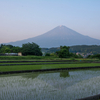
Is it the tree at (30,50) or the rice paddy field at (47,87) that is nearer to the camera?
the rice paddy field at (47,87)

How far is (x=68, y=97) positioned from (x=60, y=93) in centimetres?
64

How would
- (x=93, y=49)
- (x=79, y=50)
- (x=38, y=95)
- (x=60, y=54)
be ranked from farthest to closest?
(x=79, y=50) < (x=93, y=49) < (x=60, y=54) < (x=38, y=95)

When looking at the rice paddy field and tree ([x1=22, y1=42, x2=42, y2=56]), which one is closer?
the rice paddy field

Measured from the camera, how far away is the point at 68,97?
595cm

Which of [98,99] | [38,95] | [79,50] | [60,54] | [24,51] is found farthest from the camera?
[79,50]

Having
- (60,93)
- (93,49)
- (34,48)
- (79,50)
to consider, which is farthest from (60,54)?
(79,50)

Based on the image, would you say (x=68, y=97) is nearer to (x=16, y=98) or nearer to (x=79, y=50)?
(x=16, y=98)

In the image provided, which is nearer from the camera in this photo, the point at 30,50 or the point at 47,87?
the point at 47,87

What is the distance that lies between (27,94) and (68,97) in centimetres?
172

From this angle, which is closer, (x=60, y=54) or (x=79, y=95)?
(x=79, y=95)

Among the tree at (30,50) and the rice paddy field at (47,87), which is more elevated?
the tree at (30,50)

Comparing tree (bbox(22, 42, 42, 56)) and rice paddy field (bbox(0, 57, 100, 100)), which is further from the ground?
tree (bbox(22, 42, 42, 56))

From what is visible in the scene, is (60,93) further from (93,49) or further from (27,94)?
(93,49)

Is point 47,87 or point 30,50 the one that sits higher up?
point 30,50
